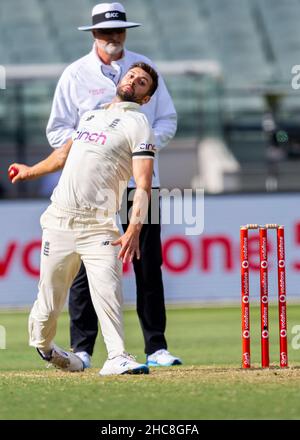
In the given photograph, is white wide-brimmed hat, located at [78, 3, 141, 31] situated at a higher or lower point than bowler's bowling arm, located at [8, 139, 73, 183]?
higher

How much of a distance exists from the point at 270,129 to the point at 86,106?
11838mm

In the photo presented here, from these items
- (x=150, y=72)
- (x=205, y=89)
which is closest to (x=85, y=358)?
(x=150, y=72)

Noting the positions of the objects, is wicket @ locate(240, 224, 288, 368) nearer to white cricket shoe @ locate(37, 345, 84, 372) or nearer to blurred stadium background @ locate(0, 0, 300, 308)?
white cricket shoe @ locate(37, 345, 84, 372)

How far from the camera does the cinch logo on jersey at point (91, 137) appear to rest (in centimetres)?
629

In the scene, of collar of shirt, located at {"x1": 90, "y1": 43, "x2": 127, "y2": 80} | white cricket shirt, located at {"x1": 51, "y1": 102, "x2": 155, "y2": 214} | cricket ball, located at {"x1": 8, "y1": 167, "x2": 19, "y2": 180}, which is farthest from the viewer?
collar of shirt, located at {"x1": 90, "y1": 43, "x2": 127, "y2": 80}

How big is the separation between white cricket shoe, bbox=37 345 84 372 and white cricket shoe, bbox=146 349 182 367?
61 centimetres

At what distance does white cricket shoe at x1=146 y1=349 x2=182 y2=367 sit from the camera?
7297 millimetres

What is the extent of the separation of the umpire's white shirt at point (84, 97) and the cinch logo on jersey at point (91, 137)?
88 cm

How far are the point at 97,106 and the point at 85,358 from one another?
1.62 m

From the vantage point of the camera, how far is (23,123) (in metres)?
18.4

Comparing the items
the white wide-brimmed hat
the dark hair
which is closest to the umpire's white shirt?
the white wide-brimmed hat

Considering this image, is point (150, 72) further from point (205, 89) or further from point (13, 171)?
point (205, 89)

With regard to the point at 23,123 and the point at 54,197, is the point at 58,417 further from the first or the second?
the point at 23,123

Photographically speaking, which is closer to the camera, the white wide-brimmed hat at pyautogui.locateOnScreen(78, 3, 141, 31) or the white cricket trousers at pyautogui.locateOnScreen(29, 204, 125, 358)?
the white cricket trousers at pyautogui.locateOnScreen(29, 204, 125, 358)
